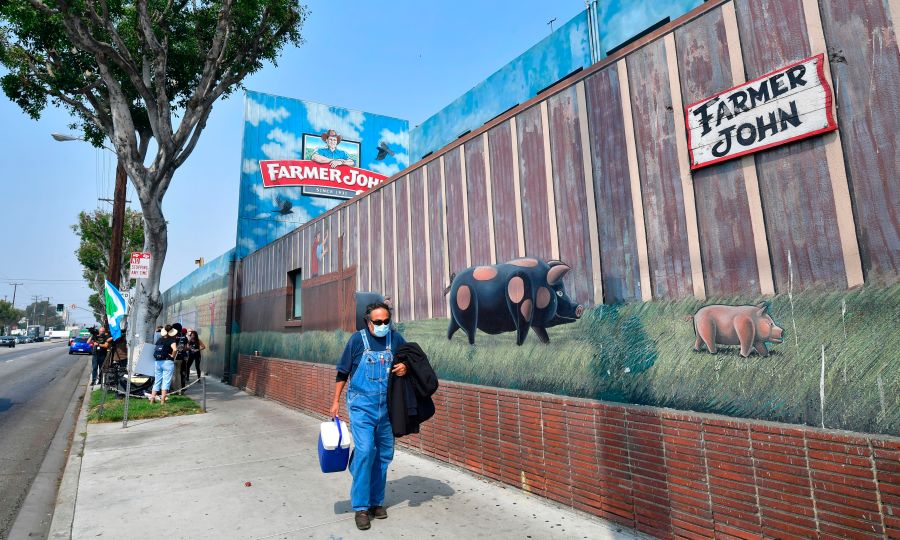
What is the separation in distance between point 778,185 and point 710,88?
91 centimetres

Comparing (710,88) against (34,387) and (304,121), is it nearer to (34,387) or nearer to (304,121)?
(304,121)

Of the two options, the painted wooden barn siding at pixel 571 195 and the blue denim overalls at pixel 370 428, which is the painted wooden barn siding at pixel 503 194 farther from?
the blue denim overalls at pixel 370 428

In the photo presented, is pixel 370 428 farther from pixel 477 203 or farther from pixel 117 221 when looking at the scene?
pixel 117 221

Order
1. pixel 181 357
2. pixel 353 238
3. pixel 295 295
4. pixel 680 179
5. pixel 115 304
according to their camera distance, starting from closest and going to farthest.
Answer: pixel 680 179 → pixel 353 238 → pixel 115 304 → pixel 295 295 → pixel 181 357

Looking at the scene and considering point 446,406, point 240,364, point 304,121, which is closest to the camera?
point 446,406

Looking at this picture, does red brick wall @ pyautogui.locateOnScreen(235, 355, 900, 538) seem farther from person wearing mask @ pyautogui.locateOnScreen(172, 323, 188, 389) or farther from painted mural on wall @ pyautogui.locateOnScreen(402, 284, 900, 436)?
→ person wearing mask @ pyautogui.locateOnScreen(172, 323, 188, 389)

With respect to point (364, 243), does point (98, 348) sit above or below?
below

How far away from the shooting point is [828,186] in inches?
118

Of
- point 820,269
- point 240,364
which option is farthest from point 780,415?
point 240,364

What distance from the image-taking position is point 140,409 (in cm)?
1009

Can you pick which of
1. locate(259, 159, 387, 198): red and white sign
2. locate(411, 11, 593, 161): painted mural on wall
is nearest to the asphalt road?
locate(259, 159, 387, 198): red and white sign

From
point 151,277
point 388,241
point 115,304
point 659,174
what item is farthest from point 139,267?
point 659,174

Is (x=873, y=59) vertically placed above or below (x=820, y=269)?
above

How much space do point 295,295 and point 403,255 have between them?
5492 millimetres
